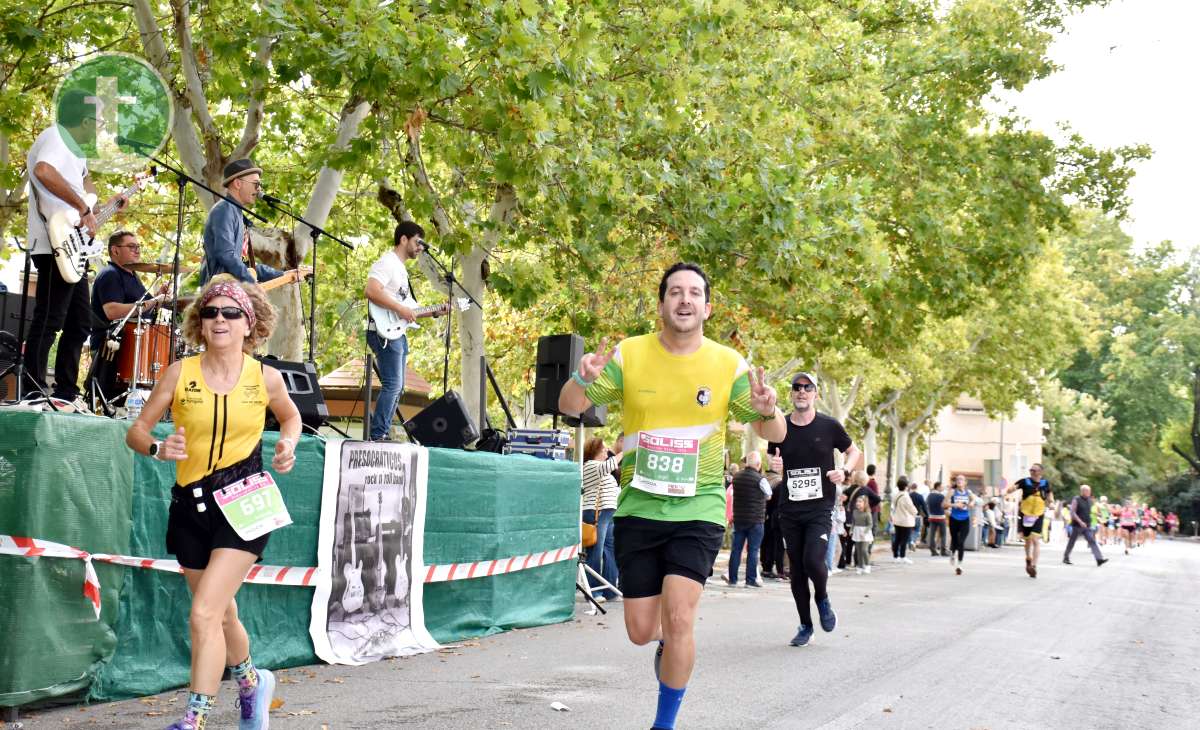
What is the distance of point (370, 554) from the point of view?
399 inches

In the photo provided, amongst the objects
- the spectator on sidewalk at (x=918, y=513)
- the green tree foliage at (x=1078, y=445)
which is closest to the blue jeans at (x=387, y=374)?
the spectator on sidewalk at (x=918, y=513)

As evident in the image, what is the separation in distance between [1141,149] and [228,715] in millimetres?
23878

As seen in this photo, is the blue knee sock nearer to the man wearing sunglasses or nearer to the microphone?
the man wearing sunglasses

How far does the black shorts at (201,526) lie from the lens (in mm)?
5848

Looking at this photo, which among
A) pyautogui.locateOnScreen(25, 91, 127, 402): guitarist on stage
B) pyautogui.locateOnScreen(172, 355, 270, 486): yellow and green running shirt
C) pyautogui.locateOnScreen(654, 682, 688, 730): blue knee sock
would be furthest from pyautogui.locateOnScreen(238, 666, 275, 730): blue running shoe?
pyautogui.locateOnScreen(25, 91, 127, 402): guitarist on stage

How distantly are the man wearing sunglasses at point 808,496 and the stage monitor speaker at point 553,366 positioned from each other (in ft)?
11.8

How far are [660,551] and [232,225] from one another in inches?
191

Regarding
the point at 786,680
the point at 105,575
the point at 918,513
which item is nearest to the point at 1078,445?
the point at 918,513

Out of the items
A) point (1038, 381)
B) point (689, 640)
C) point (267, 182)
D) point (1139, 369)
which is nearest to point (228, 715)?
point (689, 640)

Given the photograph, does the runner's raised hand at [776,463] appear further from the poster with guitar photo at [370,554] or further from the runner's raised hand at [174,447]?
the runner's raised hand at [174,447]

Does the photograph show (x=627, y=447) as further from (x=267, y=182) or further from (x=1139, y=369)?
(x=1139, y=369)

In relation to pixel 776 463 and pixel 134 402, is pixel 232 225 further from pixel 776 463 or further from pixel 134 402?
pixel 776 463

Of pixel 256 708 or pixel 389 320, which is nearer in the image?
pixel 256 708

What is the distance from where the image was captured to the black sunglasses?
6004 millimetres
